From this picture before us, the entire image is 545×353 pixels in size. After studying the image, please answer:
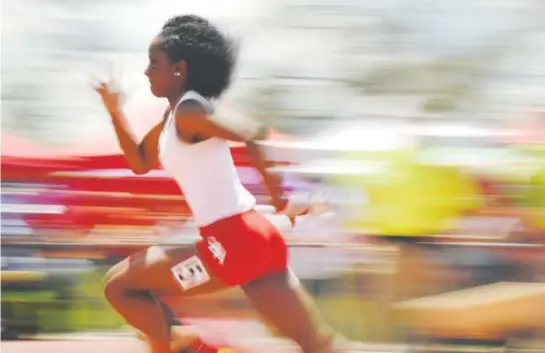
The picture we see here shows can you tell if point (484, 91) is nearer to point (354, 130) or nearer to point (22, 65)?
point (354, 130)

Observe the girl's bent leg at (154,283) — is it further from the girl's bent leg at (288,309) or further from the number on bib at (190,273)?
the girl's bent leg at (288,309)

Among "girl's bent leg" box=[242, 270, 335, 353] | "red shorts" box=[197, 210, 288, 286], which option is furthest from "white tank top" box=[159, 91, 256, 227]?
"girl's bent leg" box=[242, 270, 335, 353]

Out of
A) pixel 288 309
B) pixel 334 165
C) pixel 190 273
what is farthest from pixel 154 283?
pixel 334 165

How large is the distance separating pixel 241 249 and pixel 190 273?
6.8 inches

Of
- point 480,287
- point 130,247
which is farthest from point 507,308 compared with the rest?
point 130,247

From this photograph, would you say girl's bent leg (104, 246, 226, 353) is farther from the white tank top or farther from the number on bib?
the white tank top

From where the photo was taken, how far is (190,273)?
3018 millimetres

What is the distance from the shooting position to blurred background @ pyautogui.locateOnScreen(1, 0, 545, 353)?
4207 mm

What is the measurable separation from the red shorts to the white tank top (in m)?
0.04

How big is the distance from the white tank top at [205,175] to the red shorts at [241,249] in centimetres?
4

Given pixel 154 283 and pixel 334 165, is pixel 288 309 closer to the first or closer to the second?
pixel 154 283

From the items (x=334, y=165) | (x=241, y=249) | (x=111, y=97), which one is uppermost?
(x=111, y=97)

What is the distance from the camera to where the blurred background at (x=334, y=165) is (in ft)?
13.8

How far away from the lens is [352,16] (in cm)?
544
